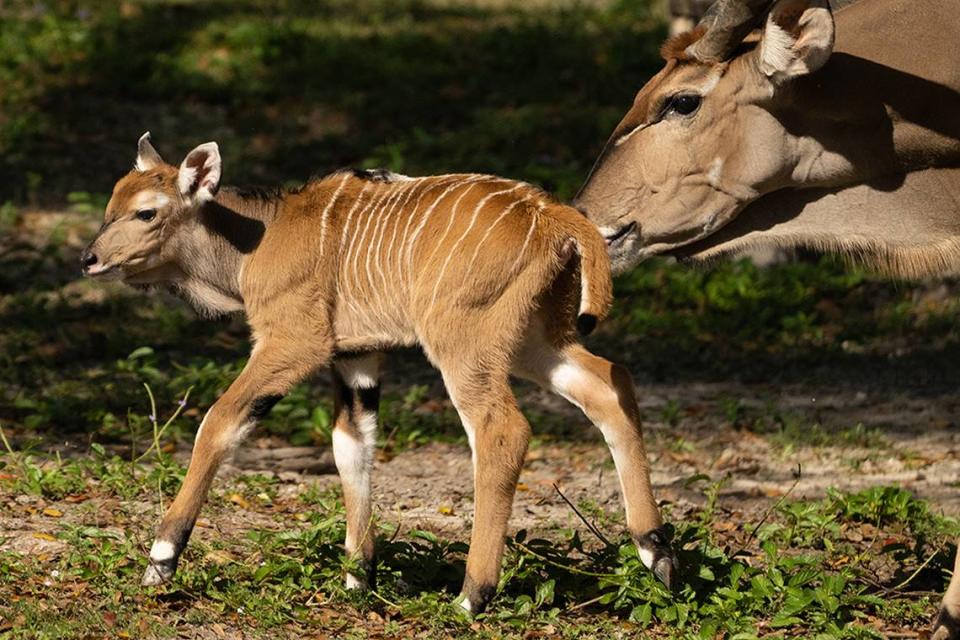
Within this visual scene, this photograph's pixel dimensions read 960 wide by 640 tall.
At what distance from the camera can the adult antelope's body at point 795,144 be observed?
5.26 meters

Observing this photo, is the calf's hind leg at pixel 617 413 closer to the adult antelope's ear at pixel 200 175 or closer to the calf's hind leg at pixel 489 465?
the calf's hind leg at pixel 489 465

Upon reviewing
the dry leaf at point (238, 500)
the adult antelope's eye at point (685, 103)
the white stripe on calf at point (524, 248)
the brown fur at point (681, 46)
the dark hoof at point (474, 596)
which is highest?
the brown fur at point (681, 46)

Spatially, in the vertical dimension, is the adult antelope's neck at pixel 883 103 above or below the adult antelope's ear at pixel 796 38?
below

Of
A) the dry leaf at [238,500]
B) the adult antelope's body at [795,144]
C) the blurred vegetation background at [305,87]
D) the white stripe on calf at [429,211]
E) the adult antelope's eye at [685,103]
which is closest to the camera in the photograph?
the white stripe on calf at [429,211]

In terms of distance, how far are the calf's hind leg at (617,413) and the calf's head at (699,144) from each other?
0.57m

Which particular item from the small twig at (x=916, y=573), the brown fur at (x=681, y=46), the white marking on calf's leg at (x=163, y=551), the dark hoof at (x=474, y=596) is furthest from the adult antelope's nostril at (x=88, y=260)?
the small twig at (x=916, y=573)

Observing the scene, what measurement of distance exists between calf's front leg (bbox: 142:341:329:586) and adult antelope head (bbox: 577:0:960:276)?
1226mm

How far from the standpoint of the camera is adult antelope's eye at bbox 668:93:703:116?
5395mm

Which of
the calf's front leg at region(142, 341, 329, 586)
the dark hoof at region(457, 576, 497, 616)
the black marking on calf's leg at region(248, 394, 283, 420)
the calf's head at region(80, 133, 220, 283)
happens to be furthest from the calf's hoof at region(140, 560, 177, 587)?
the calf's head at region(80, 133, 220, 283)

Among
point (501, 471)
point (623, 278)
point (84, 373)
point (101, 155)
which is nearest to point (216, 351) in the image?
point (84, 373)

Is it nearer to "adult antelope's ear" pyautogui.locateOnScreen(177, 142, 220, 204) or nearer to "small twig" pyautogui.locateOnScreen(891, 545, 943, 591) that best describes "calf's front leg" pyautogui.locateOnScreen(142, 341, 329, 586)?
"adult antelope's ear" pyautogui.locateOnScreen(177, 142, 220, 204)

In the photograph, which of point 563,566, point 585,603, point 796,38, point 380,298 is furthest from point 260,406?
point 796,38

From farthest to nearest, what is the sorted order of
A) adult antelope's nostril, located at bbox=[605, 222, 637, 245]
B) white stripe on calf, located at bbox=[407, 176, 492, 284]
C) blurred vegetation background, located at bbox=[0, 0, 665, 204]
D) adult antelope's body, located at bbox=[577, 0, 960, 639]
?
blurred vegetation background, located at bbox=[0, 0, 665, 204] → adult antelope's nostril, located at bbox=[605, 222, 637, 245] → adult antelope's body, located at bbox=[577, 0, 960, 639] → white stripe on calf, located at bbox=[407, 176, 492, 284]

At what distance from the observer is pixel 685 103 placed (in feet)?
17.7
